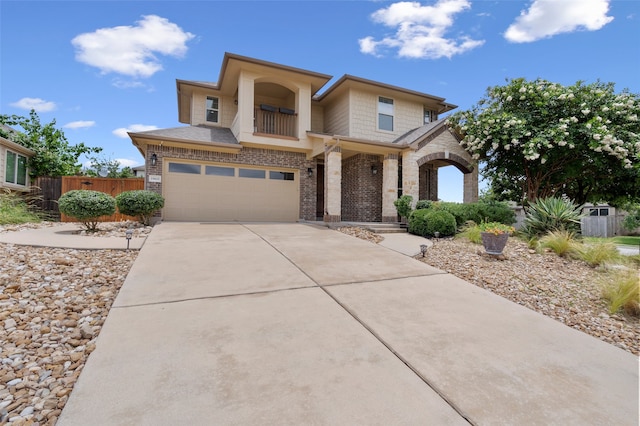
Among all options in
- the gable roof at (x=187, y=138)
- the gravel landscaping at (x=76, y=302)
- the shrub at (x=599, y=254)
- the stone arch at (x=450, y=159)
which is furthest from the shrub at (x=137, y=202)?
the shrub at (x=599, y=254)

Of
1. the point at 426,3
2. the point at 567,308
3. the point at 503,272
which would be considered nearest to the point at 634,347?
the point at 567,308

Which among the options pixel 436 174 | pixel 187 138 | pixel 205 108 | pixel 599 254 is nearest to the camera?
pixel 599 254

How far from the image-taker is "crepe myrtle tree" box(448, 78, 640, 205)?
29.4 ft

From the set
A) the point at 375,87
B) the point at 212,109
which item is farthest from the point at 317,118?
the point at 212,109

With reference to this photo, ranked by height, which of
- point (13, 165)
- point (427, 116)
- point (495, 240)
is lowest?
point (495, 240)

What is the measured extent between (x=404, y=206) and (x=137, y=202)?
871 centimetres

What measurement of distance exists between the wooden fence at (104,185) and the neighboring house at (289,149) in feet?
8.25

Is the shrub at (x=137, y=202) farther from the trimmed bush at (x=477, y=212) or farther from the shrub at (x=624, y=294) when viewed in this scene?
the shrub at (x=624, y=294)

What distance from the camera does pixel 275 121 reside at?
41.4 feet

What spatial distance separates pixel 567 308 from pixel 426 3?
8129 mm

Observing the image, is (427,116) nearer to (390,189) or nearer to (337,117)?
(337,117)

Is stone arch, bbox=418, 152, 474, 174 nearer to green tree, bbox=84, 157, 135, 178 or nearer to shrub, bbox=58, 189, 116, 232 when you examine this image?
shrub, bbox=58, 189, 116, 232

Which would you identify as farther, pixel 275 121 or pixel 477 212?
pixel 275 121

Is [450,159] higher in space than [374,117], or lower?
lower
